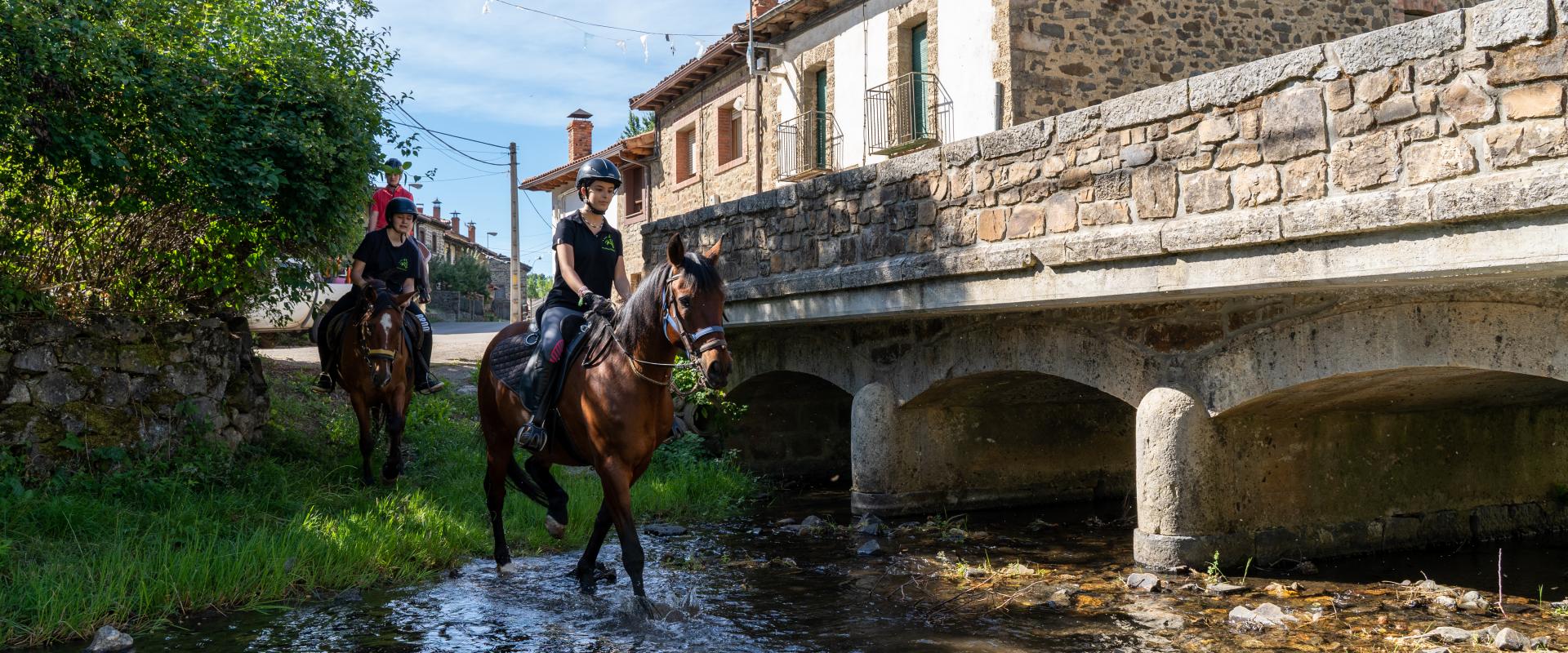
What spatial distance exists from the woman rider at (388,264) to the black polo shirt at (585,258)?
2832 mm

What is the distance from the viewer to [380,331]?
867 cm

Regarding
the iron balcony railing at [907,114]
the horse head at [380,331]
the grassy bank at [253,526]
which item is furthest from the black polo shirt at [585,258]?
the iron balcony railing at [907,114]

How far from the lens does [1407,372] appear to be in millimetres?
6477

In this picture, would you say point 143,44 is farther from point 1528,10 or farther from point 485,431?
point 1528,10

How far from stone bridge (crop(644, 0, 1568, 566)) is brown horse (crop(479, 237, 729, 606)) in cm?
257

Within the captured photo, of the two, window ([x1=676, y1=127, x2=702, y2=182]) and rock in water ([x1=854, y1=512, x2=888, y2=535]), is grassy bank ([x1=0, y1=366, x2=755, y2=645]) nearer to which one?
rock in water ([x1=854, y1=512, x2=888, y2=535])

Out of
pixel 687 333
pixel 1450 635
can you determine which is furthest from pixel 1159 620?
pixel 687 333

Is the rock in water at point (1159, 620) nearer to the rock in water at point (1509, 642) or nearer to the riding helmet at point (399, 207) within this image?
the rock in water at point (1509, 642)

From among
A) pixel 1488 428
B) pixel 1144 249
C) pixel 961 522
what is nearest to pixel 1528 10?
pixel 1144 249

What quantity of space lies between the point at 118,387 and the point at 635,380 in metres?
4.40

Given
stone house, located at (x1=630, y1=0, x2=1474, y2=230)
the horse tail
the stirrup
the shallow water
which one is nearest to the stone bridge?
the shallow water

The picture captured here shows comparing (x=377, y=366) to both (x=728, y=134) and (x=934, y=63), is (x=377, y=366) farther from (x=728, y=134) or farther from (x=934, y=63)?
(x=728, y=134)

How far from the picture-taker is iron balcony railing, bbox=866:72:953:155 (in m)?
16.5

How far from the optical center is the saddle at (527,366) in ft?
21.1
